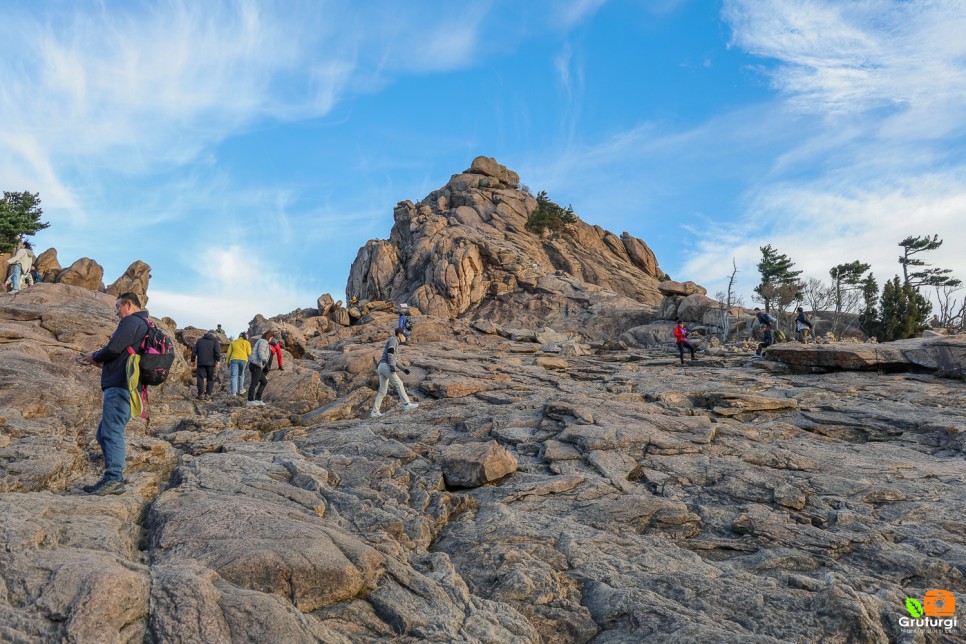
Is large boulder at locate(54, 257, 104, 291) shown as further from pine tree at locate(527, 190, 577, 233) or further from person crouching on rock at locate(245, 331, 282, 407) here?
pine tree at locate(527, 190, 577, 233)

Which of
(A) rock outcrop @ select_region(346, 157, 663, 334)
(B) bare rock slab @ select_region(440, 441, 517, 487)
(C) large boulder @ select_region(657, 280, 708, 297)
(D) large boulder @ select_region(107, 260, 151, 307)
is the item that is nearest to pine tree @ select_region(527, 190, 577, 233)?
(A) rock outcrop @ select_region(346, 157, 663, 334)

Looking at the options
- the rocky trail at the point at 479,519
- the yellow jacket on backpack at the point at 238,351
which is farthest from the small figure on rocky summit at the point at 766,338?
the yellow jacket on backpack at the point at 238,351

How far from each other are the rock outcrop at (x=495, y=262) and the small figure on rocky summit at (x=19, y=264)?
30.6 m

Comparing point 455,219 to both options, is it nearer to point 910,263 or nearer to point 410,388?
point 410,388

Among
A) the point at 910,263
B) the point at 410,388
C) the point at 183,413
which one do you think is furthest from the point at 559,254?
the point at 183,413

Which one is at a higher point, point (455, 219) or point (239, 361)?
point (455, 219)

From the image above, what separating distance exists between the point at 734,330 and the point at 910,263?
3631 centimetres

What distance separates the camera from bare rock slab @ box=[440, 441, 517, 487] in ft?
31.8

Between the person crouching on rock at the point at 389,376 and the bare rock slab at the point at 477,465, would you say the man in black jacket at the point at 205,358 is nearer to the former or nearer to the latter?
the person crouching on rock at the point at 389,376

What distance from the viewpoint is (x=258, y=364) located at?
16.7 metres

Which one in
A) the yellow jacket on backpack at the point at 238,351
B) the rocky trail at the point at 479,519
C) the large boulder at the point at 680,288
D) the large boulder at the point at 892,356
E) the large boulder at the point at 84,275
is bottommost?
the rocky trail at the point at 479,519

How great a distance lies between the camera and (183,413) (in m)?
15.5

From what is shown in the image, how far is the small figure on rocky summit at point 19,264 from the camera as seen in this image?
69.7 ft

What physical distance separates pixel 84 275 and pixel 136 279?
6.82 metres
